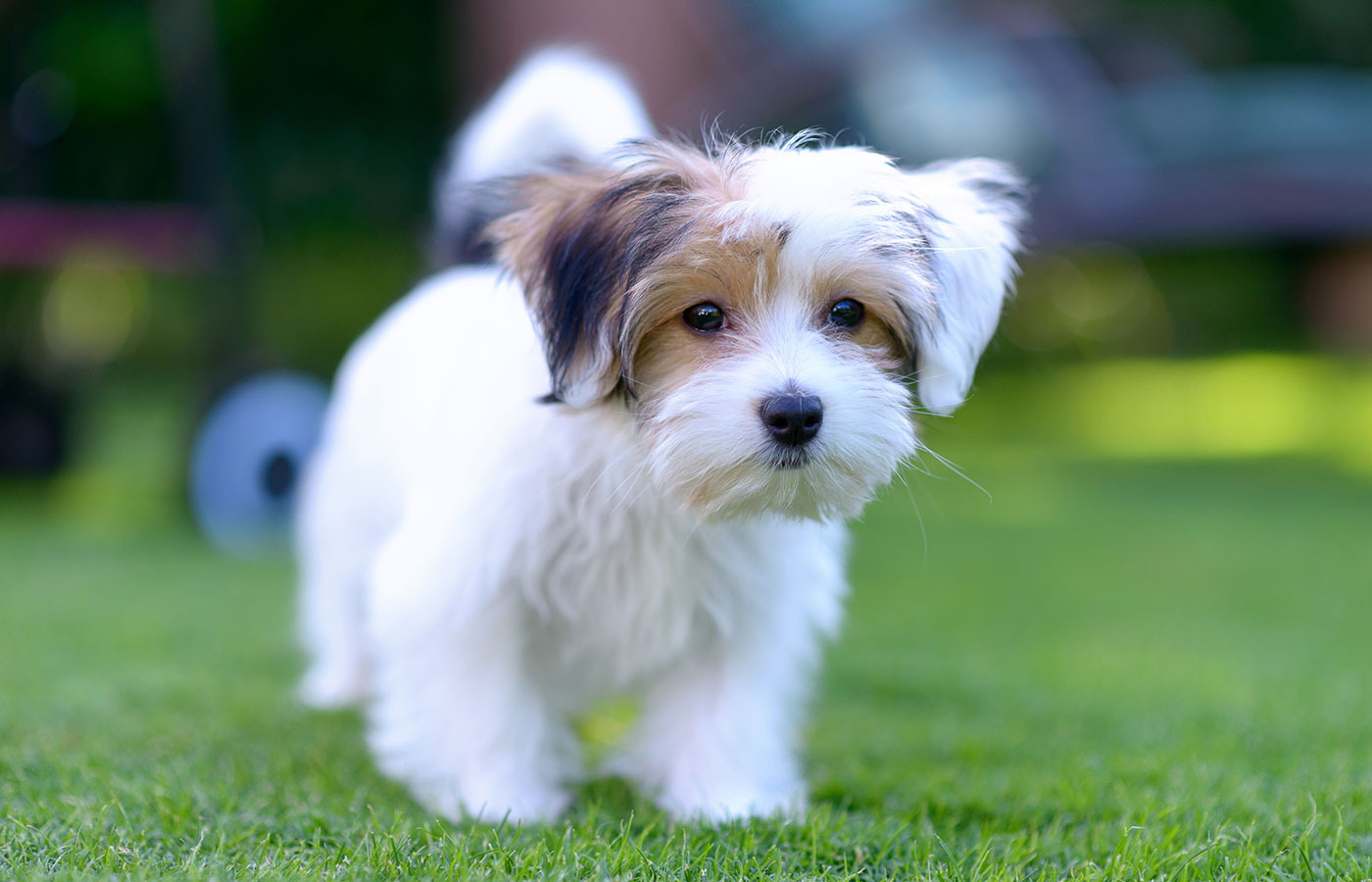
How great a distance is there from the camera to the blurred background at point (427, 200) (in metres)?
7.39

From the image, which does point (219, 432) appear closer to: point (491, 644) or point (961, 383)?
point (491, 644)

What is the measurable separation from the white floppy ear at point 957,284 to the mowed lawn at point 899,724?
0.45 meters

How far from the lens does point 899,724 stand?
4.17 meters

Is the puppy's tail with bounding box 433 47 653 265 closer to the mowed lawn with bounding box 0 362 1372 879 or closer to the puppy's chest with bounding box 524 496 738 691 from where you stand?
the puppy's chest with bounding box 524 496 738 691

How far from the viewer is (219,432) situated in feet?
19.0

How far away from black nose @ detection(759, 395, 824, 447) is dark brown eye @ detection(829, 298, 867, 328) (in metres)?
0.31

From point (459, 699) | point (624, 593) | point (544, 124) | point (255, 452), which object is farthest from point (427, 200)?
point (624, 593)

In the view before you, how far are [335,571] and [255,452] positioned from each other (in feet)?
4.92

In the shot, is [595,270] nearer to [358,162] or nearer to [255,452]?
[255,452]

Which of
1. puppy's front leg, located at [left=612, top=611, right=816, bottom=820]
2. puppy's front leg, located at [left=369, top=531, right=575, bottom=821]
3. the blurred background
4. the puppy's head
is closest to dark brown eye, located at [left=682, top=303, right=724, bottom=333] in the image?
the puppy's head

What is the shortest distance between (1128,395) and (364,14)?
467 inches

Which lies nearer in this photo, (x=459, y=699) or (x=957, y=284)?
(x=957, y=284)

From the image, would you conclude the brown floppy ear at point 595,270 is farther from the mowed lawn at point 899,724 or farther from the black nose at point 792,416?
the mowed lawn at point 899,724

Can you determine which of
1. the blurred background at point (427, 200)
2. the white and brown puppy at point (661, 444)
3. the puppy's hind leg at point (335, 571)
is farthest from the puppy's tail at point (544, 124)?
the blurred background at point (427, 200)
